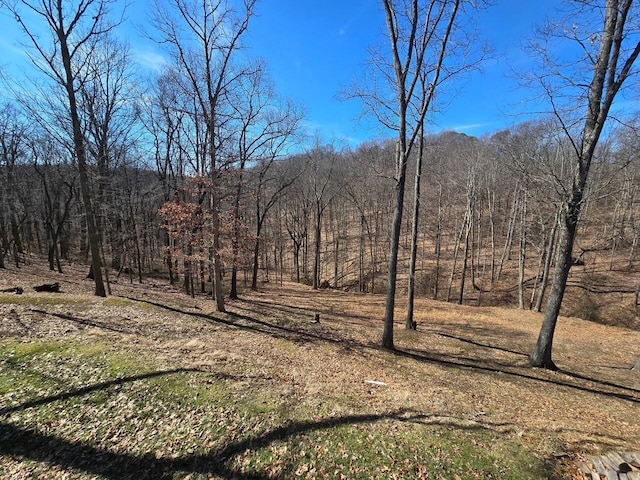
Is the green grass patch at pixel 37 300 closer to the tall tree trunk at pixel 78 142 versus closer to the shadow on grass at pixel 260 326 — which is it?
the tall tree trunk at pixel 78 142

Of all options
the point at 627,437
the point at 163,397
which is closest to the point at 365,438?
the point at 163,397

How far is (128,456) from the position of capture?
3828 millimetres

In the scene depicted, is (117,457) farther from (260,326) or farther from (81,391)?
(260,326)

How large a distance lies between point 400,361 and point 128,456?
679cm

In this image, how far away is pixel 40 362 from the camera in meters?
5.77

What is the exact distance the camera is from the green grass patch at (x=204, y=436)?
11.9 ft

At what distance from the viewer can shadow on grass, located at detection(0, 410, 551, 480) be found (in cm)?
359

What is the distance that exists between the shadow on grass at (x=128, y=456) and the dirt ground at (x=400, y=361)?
1304 millimetres

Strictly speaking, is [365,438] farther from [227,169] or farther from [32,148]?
[32,148]

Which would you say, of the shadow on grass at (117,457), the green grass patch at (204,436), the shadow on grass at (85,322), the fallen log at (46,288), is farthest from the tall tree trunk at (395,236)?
the fallen log at (46,288)

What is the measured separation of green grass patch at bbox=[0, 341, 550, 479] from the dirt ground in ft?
1.66

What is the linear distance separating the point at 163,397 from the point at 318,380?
3.01 metres

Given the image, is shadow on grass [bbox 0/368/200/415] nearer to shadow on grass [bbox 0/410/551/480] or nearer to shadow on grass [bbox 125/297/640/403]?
shadow on grass [bbox 0/410/551/480]

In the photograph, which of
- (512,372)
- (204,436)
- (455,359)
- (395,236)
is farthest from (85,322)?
(512,372)
